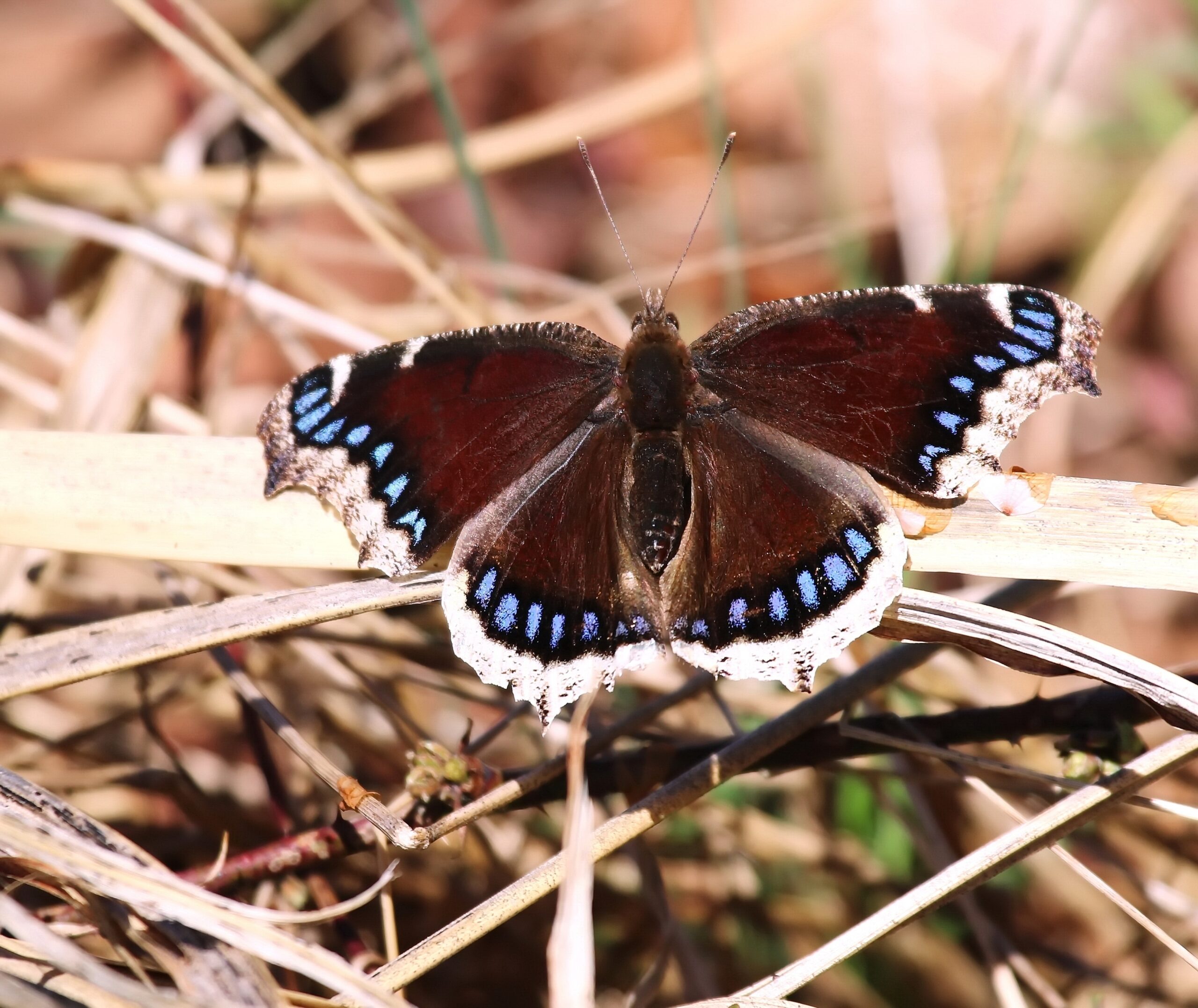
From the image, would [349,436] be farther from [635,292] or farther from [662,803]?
[635,292]

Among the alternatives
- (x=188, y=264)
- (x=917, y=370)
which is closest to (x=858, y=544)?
(x=917, y=370)

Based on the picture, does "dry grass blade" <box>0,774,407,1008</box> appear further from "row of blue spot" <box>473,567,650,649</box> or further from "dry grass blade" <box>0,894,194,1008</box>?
"row of blue spot" <box>473,567,650,649</box>

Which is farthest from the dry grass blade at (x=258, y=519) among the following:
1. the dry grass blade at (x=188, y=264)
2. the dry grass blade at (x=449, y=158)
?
the dry grass blade at (x=449, y=158)

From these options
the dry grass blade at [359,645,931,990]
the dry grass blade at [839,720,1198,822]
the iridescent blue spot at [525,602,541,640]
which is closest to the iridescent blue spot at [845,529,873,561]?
the dry grass blade at [359,645,931,990]

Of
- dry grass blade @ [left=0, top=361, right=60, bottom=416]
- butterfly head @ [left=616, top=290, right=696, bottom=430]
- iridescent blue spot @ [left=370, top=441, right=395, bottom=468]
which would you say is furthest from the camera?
dry grass blade @ [left=0, top=361, right=60, bottom=416]

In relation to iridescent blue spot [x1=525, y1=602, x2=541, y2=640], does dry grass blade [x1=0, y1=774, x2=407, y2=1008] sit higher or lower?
lower
